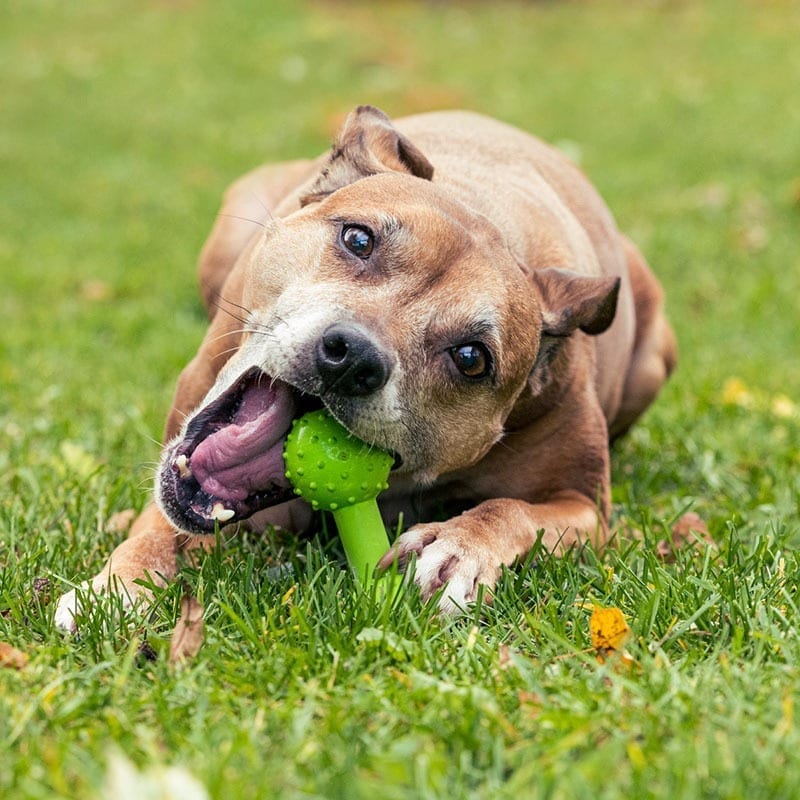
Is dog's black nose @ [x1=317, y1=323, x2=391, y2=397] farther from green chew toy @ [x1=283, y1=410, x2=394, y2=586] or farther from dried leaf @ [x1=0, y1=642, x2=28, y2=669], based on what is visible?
dried leaf @ [x1=0, y1=642, x2=28, y2=669]

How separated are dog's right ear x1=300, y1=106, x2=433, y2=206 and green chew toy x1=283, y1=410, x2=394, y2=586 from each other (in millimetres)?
1005

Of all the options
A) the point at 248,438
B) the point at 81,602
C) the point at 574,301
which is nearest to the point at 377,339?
the point at 248,438

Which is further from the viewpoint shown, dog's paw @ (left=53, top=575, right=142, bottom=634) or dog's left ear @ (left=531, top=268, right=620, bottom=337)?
dog's left ear @ (left=531, top=268, right=620, bottom=337)

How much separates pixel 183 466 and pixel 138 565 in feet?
1.09

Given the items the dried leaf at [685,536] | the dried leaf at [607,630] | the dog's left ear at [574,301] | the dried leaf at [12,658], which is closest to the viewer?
the dried leaf at [12,658]

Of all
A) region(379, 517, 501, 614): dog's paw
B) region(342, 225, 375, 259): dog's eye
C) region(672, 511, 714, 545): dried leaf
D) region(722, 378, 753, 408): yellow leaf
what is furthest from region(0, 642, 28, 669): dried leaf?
region(722, 378, 753, 408): yellow leaf

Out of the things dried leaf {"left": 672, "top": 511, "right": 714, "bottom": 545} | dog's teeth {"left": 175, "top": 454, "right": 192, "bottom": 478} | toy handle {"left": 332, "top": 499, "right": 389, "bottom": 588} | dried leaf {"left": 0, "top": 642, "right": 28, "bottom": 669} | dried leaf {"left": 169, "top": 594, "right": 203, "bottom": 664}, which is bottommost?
dried leaf {"left": 672, "top": 511, "right": 714, "bottom": 545}

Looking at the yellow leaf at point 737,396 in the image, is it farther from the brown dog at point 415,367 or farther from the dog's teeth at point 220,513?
the dog's teeth at point 220,513

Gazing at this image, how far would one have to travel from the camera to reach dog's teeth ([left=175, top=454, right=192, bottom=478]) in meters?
3.03

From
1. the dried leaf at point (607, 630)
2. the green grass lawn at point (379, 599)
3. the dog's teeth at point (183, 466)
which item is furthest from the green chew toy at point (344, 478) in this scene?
the dried leaf at point (607, 630)

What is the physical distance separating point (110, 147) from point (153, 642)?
1057 centimetres

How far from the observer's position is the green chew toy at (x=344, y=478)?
2934 mm

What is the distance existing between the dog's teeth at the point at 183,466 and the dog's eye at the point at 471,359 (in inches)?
30.6

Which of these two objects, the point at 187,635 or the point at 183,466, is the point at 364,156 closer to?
the point at 183,466
